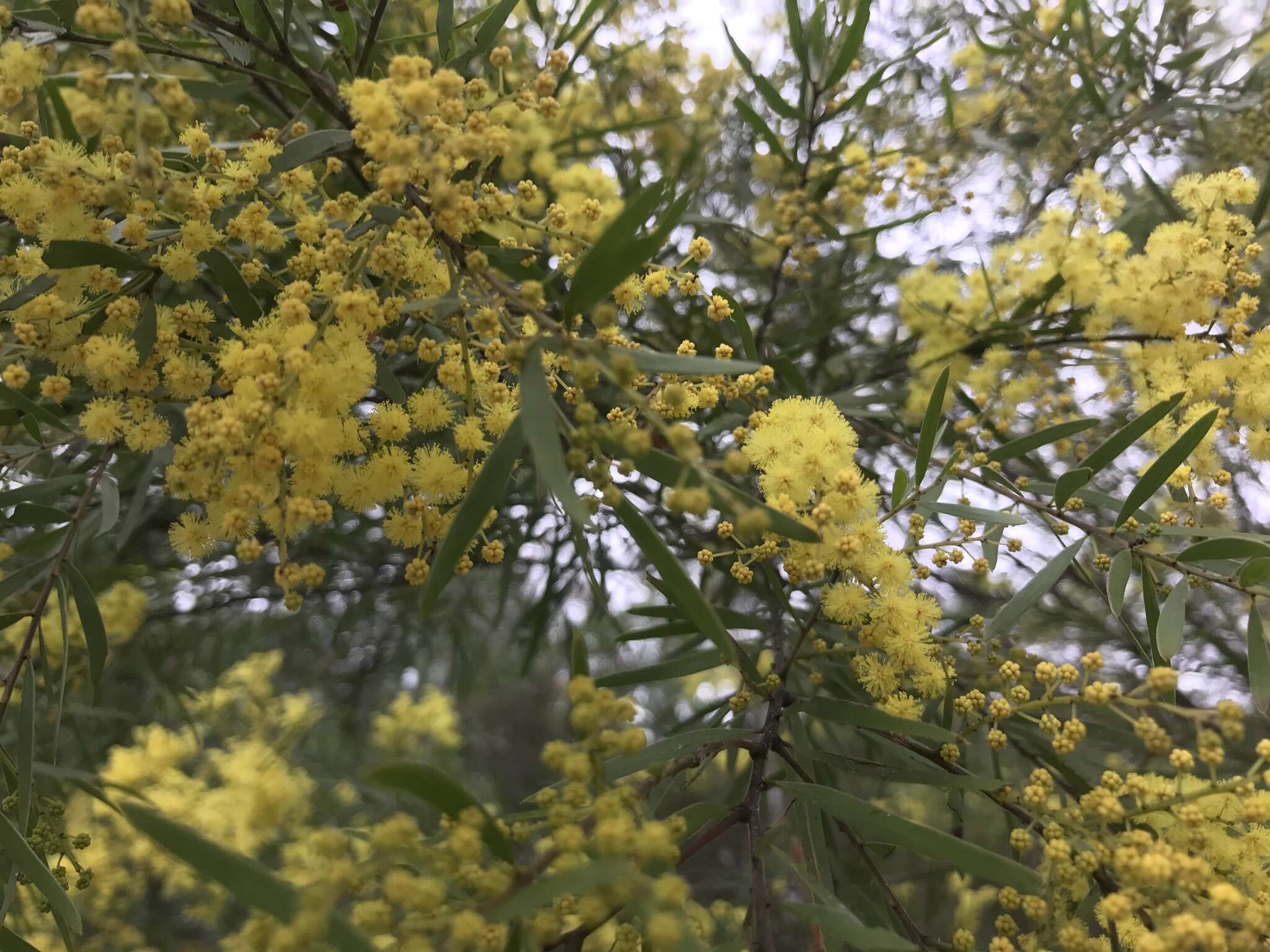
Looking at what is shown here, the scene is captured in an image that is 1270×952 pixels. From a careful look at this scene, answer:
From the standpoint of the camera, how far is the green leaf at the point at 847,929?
1.93 feet

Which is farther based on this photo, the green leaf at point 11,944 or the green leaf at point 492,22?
the green leaf at point 492,22

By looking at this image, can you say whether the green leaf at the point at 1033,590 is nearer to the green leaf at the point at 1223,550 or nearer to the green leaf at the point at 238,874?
the green leaf at the point at 1223,550

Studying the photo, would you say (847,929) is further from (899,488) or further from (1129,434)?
(1129,434)

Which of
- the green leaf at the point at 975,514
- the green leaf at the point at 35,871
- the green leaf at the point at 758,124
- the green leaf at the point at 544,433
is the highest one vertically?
the green leaf at the point at 758,124

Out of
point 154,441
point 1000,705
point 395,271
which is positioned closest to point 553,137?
point 395,271

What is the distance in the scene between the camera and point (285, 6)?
0.95 metres

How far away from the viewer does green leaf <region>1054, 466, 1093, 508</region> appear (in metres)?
0.88

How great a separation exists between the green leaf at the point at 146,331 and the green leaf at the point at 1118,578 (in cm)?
99

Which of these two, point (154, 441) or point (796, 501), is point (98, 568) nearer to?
point (154, 441)

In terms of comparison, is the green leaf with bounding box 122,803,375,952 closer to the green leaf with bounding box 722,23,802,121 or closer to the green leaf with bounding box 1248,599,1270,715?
the green leaf with bounding box 1248,599,1270,715

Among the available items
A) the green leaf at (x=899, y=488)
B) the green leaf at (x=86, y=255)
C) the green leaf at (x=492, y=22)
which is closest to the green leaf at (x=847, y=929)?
the green leaf at (x=899, y=488)

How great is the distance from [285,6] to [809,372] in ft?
3.49

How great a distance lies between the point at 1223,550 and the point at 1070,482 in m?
0.15

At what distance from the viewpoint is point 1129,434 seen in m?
0.84
